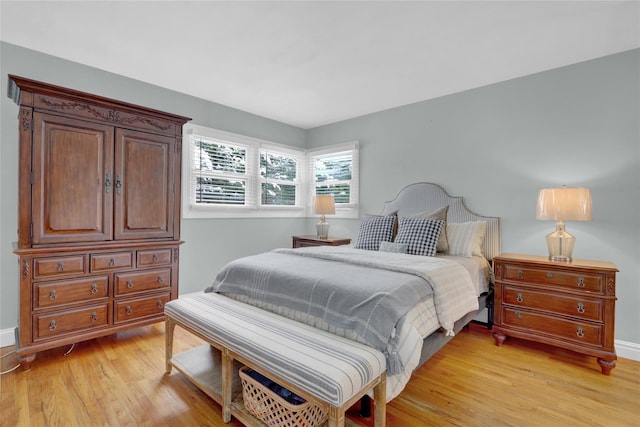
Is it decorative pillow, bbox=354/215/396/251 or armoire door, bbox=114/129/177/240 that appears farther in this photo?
decorative pillow, bbox=354/215/396/251

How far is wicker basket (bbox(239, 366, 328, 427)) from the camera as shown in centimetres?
139

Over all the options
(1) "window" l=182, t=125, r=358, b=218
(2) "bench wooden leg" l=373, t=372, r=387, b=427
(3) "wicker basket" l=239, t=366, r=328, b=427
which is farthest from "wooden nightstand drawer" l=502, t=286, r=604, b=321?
(1) "window" l=182, t=125, r=358, b=218

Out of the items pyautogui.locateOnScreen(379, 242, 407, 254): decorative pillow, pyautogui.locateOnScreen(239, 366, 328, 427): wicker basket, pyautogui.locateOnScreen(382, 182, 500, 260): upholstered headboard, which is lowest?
pyautogui.locateOnScreen(239, 366, 328, 427): wicker basket

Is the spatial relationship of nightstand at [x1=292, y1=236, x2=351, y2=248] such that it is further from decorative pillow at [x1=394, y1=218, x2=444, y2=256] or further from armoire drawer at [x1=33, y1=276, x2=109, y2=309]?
armoire drawer at [x1=33, y1=276, x2=109, y2=309]

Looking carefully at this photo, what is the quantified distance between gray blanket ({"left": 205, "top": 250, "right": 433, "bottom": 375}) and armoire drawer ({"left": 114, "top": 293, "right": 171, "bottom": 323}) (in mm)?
727

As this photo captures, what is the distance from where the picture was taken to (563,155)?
2.77m

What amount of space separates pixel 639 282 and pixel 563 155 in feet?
3.85

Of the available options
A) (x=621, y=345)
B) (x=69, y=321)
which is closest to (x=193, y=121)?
(x=69, y=321)

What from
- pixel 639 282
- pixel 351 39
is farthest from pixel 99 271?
pixel 639 282

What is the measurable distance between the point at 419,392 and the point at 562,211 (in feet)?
5.82

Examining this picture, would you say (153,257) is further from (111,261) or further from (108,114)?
(108,114)

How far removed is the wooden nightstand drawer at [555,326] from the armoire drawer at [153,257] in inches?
120

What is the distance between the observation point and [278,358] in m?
1.42

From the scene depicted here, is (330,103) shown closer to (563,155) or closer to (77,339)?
(563,155)
